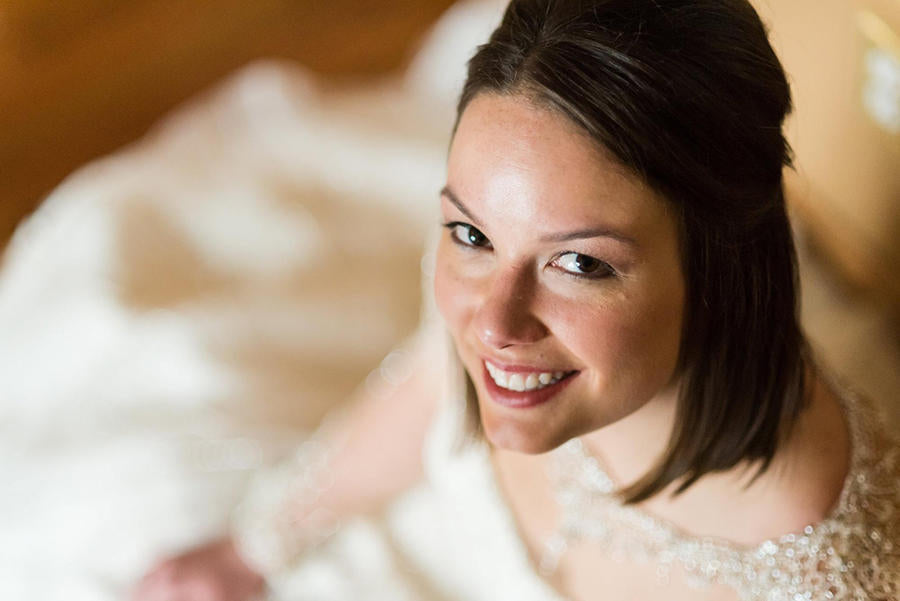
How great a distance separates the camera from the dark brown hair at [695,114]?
86 centimetres

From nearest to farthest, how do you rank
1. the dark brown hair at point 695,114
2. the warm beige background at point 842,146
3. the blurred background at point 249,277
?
1. the dark brown hair at point 695,114
2. the warm beige background at point 842,146
3. the blurred background at point 249,277

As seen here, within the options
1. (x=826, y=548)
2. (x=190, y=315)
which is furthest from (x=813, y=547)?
(x=190, y=315)

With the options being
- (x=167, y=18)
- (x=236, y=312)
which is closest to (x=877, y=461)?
(x=236, y=312)

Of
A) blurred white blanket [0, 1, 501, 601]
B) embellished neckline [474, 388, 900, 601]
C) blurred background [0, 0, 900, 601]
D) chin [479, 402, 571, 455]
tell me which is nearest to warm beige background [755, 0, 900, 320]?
blurred background [0, 0, 900, 601]

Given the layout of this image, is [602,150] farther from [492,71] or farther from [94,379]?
[94,379]

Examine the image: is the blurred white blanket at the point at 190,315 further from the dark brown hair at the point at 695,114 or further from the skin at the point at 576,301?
the dark brown hair at the point at 695,114

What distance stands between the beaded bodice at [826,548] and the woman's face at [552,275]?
0.22 metres

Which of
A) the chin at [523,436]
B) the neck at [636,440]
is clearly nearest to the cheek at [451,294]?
the chin at [523,436]

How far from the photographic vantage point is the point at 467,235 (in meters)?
1.00

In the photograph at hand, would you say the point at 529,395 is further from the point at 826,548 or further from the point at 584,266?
the point at 826,548

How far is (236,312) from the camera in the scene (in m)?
1.74

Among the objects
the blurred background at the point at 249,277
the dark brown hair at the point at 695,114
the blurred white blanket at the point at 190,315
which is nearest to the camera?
the dark brown hair at the point at 695,114

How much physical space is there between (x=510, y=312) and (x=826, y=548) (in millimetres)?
422

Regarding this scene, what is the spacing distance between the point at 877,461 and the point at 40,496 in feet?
3.91
